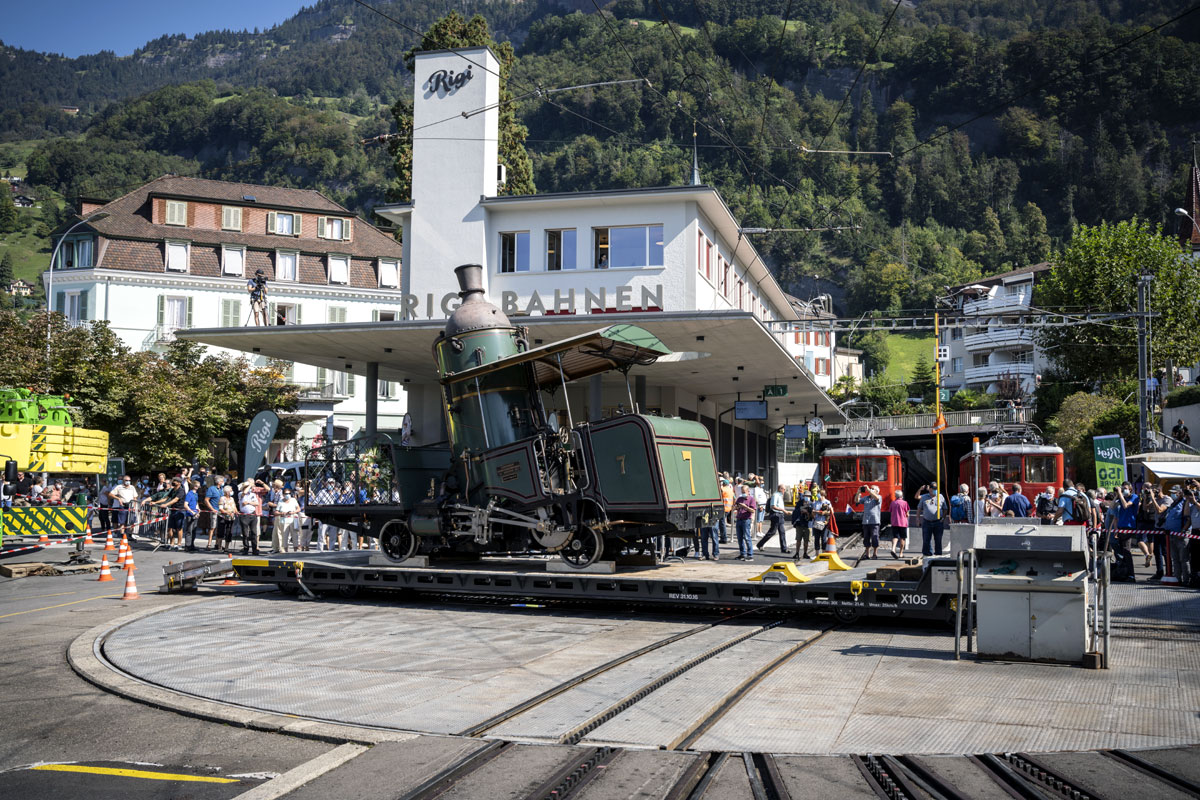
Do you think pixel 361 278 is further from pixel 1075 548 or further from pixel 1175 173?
pixel 1175 173

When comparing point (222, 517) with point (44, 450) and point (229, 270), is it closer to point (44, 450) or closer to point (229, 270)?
point (44, 450)

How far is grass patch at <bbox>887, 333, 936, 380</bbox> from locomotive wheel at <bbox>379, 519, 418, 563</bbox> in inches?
3694

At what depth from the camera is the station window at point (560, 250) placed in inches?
1318

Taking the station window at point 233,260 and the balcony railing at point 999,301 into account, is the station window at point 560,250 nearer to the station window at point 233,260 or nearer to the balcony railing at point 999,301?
the station window at point 233,260

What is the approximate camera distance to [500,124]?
169 ft

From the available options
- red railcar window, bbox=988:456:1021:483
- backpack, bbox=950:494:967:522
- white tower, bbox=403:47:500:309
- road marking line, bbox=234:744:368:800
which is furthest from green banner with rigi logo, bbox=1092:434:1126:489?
road marking line, bbox=234:744:368:800

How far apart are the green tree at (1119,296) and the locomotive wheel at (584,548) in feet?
144

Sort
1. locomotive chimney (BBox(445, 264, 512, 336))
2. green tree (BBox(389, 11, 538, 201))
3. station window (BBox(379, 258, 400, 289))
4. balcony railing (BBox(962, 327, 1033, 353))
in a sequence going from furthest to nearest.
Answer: balcony railing (BBox(962, 327, 1033, 353)) < station window (BBox(379, 258, 400, 289)) < green tree (BBox(389, 11, 538, 201)) < locomotive chimney (BBox(445, 264, 512, 336))

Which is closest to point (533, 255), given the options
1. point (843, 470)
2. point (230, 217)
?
point (843, 470)

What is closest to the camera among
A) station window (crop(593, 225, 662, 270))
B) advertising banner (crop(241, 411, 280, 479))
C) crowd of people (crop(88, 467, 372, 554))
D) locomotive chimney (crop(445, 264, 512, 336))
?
locomotive chimney (crop(445, 264, 512, 336))

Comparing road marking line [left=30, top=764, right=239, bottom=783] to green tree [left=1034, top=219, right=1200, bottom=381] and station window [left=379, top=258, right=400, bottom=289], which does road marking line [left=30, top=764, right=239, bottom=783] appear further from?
station window [left=379, top=258, right=400, bottom=289]

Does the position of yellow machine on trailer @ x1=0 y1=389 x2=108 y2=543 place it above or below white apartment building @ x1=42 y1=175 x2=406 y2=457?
below

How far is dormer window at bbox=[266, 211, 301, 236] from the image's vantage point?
5938 centimetres

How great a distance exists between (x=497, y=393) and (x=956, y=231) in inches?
5050
